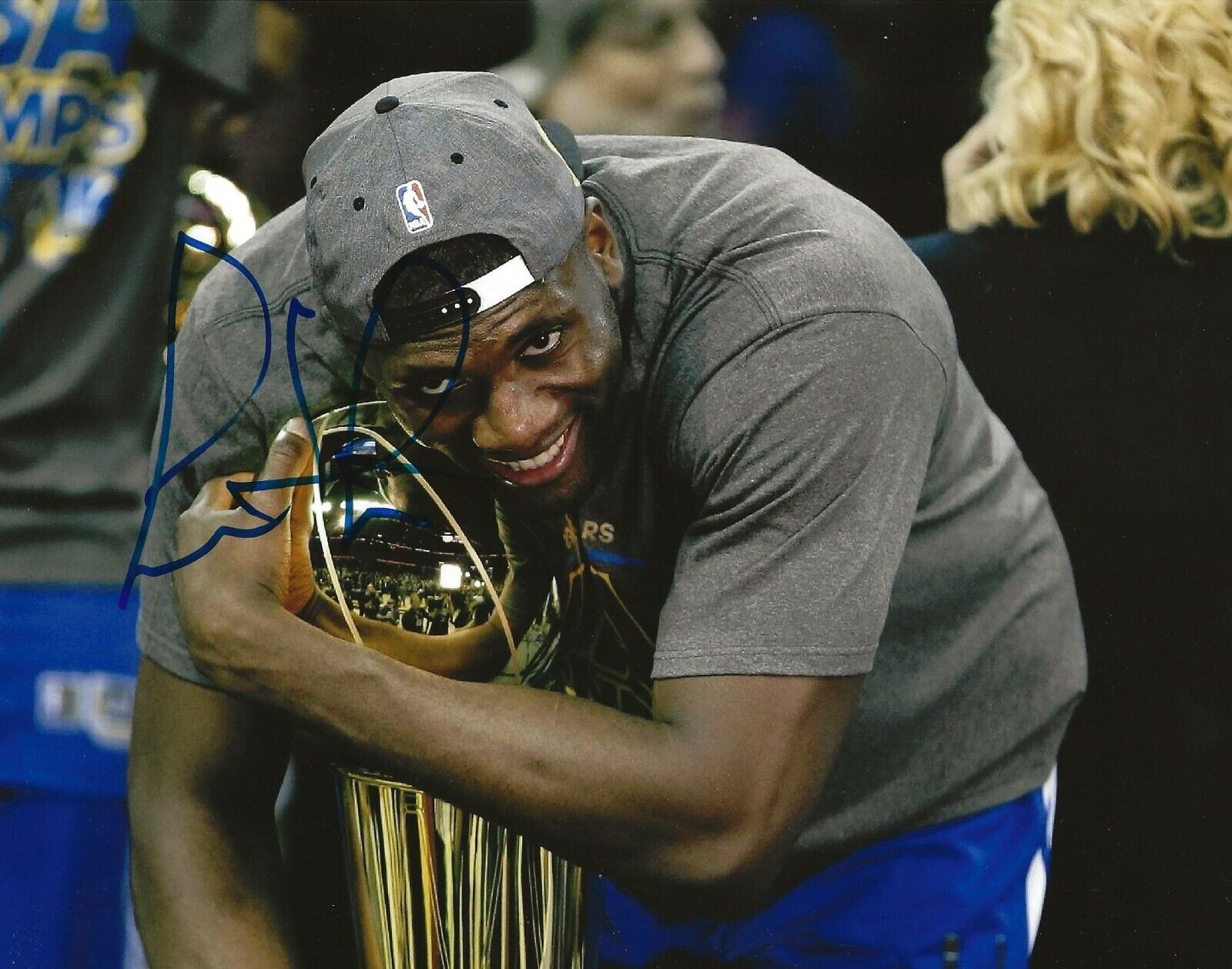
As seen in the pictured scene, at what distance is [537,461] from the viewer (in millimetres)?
1034

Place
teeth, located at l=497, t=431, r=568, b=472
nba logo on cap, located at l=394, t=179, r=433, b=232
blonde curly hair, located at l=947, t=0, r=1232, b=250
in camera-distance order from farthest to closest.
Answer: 1. blonde curly hair, located at l=947, t=0, r=1232, b=250
2. teeth, located at l=497, t=431, r=568, b=472
3. nba logo on cap, located at l=394, t=179, r=433, b=232

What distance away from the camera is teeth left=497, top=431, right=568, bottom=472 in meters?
1.03

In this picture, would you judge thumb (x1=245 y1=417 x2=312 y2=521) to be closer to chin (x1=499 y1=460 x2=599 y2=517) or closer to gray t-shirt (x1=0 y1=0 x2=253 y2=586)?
chin (x1=499 y1=460 x2=599 y2=517)

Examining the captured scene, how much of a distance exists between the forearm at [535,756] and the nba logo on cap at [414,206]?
0.32 meters

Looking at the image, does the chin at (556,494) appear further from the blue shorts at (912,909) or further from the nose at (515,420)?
the blue shorts at (912,909)

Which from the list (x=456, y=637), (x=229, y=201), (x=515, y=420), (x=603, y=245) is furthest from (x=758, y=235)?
(x=229, y=201)

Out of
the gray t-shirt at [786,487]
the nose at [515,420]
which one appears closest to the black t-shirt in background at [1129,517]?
the gray t-shirt at [786,487]

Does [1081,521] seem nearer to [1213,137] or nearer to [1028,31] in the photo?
[1213,137]

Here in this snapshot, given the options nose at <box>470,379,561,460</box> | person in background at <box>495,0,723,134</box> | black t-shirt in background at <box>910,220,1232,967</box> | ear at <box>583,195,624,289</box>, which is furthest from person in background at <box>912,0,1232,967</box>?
nose at <box>470,379,561,460</box>

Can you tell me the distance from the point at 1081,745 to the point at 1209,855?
0.59 ft

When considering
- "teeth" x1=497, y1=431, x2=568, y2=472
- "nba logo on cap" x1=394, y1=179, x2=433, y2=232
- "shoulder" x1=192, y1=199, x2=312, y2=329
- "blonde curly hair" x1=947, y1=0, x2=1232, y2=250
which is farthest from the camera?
"blonde curly hair" x1=947, y1=0, x2=1232, y2=250

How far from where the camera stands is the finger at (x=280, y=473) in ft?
3.47

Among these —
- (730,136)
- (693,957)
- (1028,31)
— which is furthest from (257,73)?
(693,957)

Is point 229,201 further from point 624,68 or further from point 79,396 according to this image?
point 624,68
